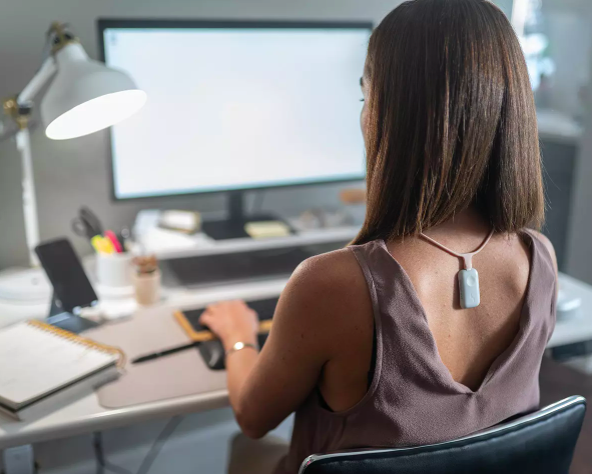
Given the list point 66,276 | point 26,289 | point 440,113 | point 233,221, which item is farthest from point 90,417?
point 233,221

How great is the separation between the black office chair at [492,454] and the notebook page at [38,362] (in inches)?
17.3

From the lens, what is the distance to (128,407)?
3.02 feet

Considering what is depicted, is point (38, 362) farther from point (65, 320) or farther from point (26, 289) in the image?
point (26, 289)

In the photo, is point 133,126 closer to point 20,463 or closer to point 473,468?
point 20,463

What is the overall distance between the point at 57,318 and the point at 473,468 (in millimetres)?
827

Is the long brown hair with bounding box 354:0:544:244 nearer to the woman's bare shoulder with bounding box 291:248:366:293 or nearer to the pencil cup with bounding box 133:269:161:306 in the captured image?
the woman's bare shoulder with bounding box 291:248:366:293

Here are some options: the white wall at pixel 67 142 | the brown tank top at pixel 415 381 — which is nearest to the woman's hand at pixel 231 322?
the brown tank top at pixel 415 381

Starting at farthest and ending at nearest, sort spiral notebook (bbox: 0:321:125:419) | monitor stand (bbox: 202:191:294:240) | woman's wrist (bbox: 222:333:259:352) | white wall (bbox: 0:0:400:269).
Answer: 1. monitor stand (bbox: 202:191:294:240)
2. white wall (bbox: 0:0:400:269)
3. woman's wrist (bbox: 222:333:259:352)
4. spiral notebook (bbox: 0:321:125:419)

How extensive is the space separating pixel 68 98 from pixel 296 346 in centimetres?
62

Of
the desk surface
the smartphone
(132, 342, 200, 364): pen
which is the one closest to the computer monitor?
the smartphone

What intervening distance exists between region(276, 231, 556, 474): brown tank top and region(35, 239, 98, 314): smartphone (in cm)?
54

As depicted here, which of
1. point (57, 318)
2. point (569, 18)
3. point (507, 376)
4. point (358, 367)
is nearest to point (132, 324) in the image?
point (57, 318)

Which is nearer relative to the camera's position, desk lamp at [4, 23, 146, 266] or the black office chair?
the black office chair

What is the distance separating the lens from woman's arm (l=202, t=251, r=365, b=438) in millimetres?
740
